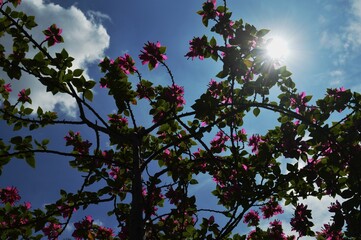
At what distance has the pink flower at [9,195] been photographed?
17.4 ft

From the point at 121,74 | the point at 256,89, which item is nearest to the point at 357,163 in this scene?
the point at 256,89

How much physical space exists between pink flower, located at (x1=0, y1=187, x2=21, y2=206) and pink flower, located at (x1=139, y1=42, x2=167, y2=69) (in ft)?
10.8

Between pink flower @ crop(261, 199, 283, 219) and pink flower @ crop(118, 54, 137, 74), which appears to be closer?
pink flower @ crop(118, 54, 137, 74)

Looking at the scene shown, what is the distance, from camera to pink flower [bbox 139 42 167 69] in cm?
439

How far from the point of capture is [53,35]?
14.0 ft

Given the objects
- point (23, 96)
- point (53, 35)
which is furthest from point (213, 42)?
point (23, 96)

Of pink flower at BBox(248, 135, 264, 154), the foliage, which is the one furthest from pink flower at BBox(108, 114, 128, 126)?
pink flower at BBox(248, 135, 264, 154)

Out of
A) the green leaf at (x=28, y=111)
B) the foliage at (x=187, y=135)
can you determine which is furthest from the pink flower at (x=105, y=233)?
the green leaf at (x=28, y=111)

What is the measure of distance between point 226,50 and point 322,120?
1.50m

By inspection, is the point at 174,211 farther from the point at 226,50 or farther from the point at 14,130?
the point at 14,130

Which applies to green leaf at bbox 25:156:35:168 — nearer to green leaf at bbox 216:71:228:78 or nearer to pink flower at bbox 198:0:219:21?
green leaf at bbox 216:71:228:78

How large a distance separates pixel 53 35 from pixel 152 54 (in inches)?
55.0

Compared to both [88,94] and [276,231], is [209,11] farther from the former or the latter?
[276,231]

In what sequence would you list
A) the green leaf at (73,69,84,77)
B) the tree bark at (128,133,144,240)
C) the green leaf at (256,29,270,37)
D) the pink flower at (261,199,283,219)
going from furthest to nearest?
the pink flower at (261,199,283,219) < the green leaf at (256,29,270,37) < the green leaf at (73,69,84,77) < the tree bark at (128,133,144,240)
